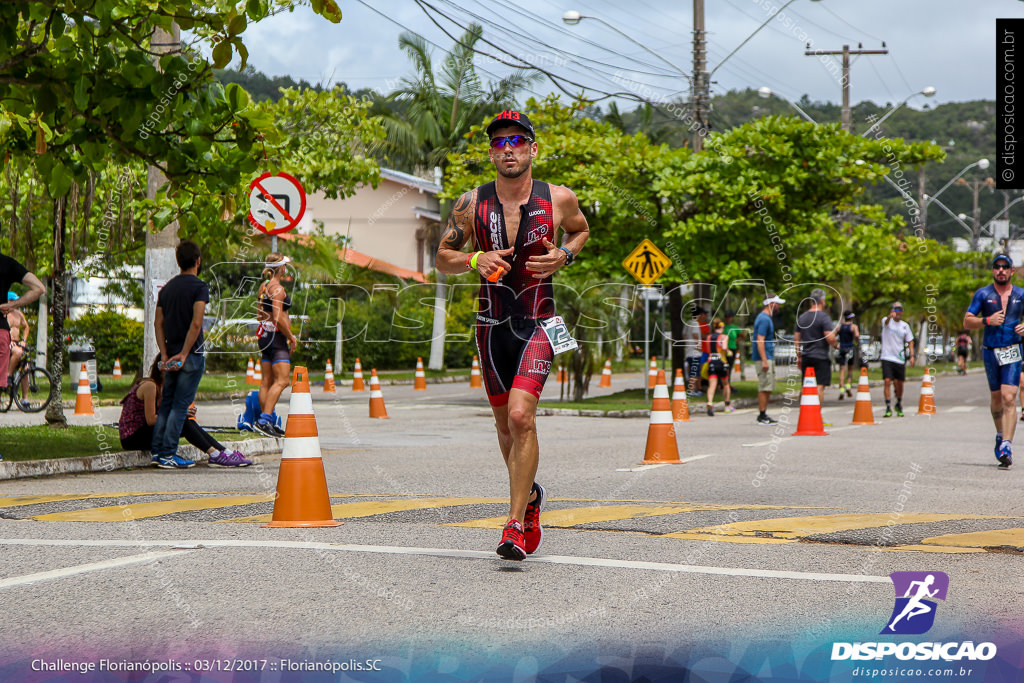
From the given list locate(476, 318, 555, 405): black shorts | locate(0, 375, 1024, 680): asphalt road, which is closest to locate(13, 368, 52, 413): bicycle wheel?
locate(0, 375, 1024, 680): asphalt road

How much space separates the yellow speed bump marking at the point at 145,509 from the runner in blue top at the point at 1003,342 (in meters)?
7.13

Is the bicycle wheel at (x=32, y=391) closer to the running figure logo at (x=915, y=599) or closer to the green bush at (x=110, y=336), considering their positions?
the green bush at (x=110, y=336)

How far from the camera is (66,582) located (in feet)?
17.1

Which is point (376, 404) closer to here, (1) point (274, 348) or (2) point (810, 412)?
(1) point (274, 348)

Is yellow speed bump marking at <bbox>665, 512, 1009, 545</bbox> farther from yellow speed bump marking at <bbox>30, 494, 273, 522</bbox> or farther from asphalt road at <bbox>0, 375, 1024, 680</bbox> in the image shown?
yellow speed bump marking at <bbox>30, 494, 273, 522</bbox>

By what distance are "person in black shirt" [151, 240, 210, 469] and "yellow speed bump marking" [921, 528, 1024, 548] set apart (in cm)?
676

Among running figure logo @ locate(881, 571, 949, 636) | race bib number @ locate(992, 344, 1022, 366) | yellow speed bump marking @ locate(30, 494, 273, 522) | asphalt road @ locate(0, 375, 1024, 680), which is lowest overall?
yellow speed bump marking @ locate(30, 494, 273, 522)

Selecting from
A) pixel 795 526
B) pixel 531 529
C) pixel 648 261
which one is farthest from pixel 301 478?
pixel 648 261

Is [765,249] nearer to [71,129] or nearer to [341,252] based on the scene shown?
[71,129]

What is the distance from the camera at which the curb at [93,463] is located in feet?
33.2

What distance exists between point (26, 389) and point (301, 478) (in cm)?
1569

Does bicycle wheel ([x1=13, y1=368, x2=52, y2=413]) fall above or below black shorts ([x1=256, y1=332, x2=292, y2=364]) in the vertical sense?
below

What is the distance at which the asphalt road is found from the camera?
413 cm

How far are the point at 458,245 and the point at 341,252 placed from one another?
40919mm
